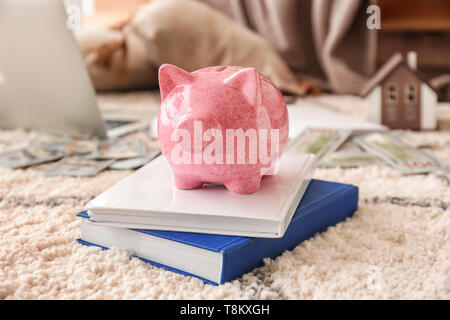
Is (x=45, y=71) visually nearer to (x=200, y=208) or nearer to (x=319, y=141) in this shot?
(x=319, y=141)

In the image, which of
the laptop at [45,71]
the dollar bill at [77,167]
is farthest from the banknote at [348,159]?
the laptop at [45,71]

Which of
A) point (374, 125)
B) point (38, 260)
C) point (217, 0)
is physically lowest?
point (374, 125)

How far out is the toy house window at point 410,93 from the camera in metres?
1.55

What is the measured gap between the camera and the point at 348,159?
1.23 meters

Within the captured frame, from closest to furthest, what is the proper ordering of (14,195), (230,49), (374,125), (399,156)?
(14,195)
(399,156)
(374,125)
(230,49)

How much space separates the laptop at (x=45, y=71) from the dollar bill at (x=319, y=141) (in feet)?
1.81

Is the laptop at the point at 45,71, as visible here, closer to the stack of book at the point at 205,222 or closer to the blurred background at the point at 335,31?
the stack of book at the point at 205,222

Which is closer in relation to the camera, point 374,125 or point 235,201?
point 235,201

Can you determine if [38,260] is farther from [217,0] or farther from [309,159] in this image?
[217,0]

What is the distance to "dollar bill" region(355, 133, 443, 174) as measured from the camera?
1151mm

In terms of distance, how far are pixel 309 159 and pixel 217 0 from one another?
1.72 metres
